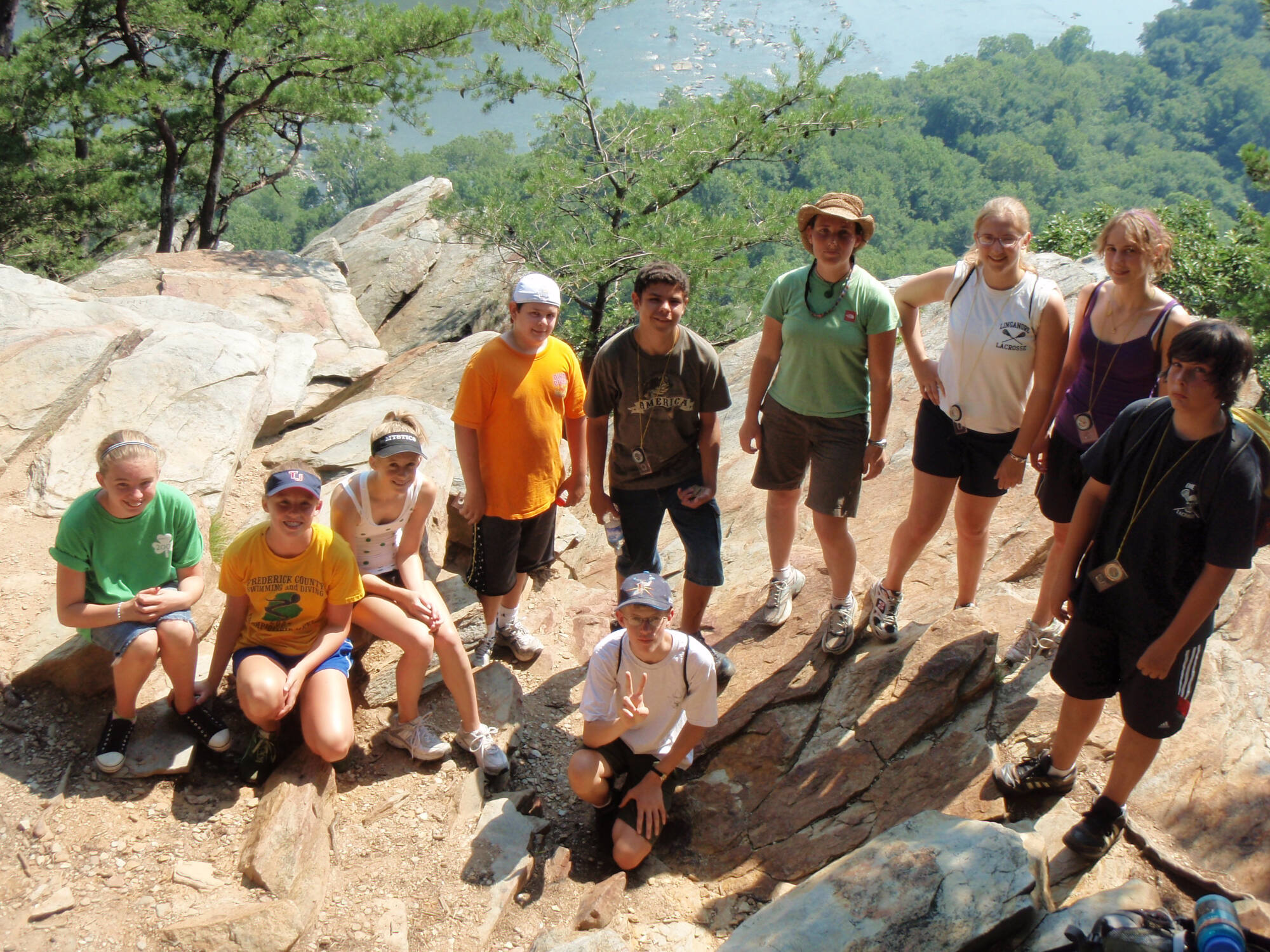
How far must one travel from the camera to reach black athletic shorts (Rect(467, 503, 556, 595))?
13.5ft

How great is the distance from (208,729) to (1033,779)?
329 centimetres

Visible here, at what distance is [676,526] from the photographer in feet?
13.1

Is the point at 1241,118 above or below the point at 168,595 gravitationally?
Answer: above

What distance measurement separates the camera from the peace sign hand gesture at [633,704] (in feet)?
10.6

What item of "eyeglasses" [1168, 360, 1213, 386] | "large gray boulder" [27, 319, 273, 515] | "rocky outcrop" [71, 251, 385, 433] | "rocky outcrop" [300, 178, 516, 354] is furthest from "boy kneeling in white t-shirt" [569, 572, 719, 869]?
"rocky outcrop" [300, 178, 516, 354]

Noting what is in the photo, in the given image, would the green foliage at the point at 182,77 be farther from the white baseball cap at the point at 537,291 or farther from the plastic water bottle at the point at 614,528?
the plastic water bottle at the point at 614,528

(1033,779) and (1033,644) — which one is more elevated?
(1033,644)

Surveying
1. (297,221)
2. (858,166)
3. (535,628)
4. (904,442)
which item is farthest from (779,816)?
(297,221)

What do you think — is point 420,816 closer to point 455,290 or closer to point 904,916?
point 904,916

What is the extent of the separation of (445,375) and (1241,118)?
94.0 meters

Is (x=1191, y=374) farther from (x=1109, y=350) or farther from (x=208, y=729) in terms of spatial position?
(x=208, y=729)

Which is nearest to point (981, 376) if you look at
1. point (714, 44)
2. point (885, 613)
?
point (885, 613)

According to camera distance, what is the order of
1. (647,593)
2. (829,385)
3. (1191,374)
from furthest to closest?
(829,385) → (647,593) → (1191,374)

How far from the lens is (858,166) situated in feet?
188
